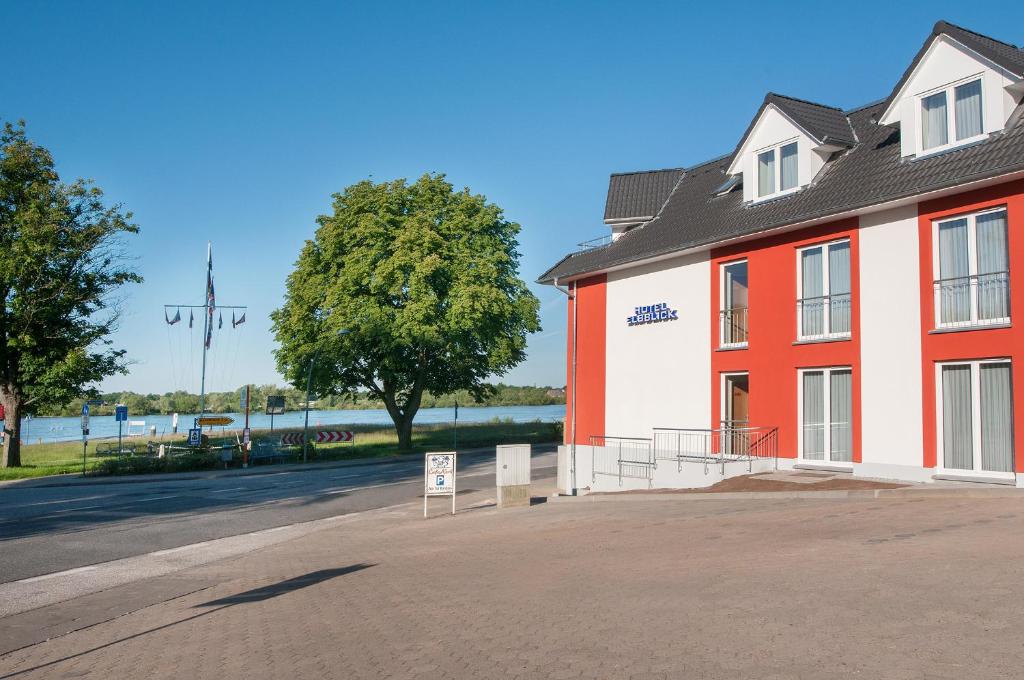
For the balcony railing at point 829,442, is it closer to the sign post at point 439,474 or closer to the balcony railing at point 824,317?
the balcony railing at point 824,317

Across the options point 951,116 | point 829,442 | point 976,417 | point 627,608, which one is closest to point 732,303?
point 829,442

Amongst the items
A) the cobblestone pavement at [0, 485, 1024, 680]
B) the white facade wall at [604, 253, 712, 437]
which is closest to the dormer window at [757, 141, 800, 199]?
the white facade wall at [604, 253, 712, 437]

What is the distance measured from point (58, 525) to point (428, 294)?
22.9 metres

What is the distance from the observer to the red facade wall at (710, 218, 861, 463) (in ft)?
54.6

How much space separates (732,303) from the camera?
20000mm

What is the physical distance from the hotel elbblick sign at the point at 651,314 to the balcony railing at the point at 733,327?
1473 millimetres

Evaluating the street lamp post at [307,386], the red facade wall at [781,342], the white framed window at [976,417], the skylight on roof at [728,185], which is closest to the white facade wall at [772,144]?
the skylight on roof at [728,185]

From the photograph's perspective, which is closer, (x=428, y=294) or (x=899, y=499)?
(x=899, y=499)

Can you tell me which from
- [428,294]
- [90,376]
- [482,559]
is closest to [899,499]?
[482,559]

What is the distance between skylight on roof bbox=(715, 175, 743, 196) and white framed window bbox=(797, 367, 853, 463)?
6019 mm

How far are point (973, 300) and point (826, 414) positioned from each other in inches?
152

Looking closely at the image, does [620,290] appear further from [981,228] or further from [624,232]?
[981,228]

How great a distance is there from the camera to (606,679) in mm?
5371

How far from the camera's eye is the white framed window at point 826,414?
1677cm
